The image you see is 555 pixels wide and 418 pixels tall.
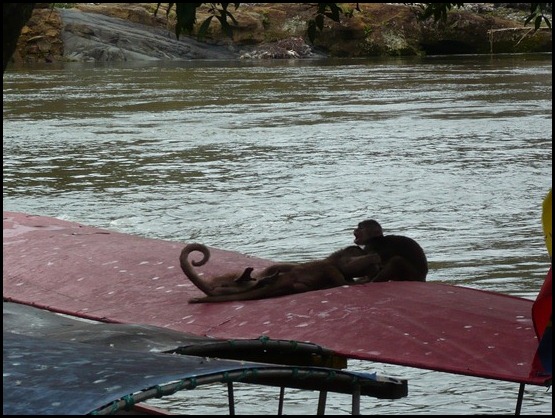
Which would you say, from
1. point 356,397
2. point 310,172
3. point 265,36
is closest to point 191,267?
point 356,397

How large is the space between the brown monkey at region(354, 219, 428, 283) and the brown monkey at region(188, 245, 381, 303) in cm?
9

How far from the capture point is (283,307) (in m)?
7.52

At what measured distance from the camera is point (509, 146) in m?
22.1

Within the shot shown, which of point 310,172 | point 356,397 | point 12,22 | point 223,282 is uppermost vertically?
point 12,22

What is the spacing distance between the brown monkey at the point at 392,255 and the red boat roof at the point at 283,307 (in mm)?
346

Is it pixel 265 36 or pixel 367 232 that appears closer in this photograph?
pixel 367 232

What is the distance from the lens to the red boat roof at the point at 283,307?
20.9 feet

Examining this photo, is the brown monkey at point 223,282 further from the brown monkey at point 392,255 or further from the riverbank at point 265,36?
the riverbank at point 265,36

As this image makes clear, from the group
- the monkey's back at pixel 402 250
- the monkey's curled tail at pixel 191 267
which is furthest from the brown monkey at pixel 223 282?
the monkey's back at pixel 402 250

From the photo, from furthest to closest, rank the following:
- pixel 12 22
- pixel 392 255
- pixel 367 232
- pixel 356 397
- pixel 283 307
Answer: pixel 367 232 < pixel 392 255 < pixel 283 307 < pixel 356 397 < pixel 12 22

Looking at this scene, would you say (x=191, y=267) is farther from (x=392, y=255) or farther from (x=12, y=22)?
(x=12, y=22)

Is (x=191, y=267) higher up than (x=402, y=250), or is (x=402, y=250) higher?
(x=402, y=250)

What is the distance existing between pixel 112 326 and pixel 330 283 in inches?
83.2

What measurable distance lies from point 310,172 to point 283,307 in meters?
11.8
